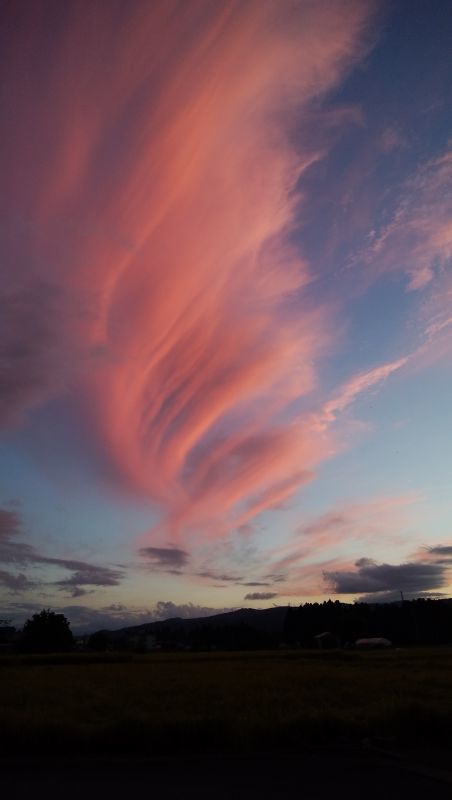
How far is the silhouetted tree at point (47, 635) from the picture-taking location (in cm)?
12125

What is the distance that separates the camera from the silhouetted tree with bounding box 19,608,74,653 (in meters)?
121

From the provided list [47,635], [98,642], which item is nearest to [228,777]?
[47,635]

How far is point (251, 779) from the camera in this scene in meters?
11.3

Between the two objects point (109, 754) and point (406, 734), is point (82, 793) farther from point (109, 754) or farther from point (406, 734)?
point (406, 734)

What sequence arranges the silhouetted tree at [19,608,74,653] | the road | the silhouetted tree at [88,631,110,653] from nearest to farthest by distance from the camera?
the road < the silhouetted tree at [19,608,74,653] < the silhouetted tree at [88,631,110,653]

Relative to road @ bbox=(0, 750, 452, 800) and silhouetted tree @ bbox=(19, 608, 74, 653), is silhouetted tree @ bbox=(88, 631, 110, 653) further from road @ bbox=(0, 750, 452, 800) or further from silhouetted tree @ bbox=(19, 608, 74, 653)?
road @ bbox=(0, 750, 452, 800)

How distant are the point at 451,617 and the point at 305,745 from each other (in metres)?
176

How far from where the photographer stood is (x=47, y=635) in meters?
122

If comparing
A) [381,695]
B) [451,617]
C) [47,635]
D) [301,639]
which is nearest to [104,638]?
[47,635]

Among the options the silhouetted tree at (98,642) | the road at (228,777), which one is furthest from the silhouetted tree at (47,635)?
the road at (228,777)

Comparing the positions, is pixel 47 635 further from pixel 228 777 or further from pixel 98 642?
pixel 228 777

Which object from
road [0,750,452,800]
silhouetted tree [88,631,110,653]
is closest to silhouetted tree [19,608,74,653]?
silhouetted tree [88,631,110,653]

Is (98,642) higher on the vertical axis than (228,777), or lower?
higher

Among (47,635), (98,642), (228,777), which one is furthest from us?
(98,642)
